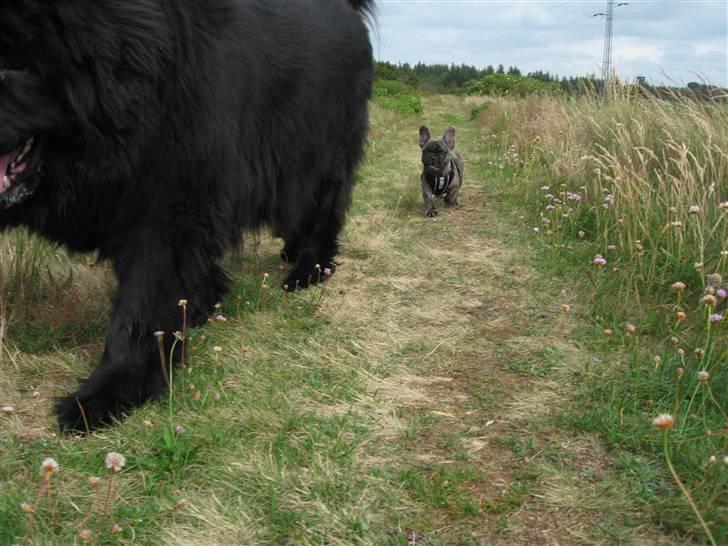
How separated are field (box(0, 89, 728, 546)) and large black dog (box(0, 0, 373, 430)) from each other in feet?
0.74

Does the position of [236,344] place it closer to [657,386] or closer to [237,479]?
[237,479]

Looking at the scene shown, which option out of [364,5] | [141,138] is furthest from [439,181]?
[141,138]

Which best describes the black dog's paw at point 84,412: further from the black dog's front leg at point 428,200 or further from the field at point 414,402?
the black dog's front leg at point 428,200

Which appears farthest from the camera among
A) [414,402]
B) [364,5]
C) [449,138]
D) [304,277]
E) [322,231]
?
[449,138]

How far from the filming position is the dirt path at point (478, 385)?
158 centimetres

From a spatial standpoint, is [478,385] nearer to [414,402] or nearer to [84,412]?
[414,402]

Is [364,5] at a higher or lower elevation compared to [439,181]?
higher

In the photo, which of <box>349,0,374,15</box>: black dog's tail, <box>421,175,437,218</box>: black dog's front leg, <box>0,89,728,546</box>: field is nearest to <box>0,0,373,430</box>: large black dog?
<box>0,89,728,546</box>: field

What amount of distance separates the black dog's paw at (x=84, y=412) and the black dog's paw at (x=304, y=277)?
4.68ft

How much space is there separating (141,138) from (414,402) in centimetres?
124

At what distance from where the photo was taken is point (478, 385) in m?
2.33

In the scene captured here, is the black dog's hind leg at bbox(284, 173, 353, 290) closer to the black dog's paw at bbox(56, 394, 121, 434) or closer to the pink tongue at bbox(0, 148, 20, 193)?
the black dog's paw at bbox(56, 394, 121, 434)

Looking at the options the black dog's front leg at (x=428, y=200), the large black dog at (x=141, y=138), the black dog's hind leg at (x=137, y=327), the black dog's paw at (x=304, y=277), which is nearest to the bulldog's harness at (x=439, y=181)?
the black dog's front leg at (x=428, y=200)

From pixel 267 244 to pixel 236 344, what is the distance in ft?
6.05
